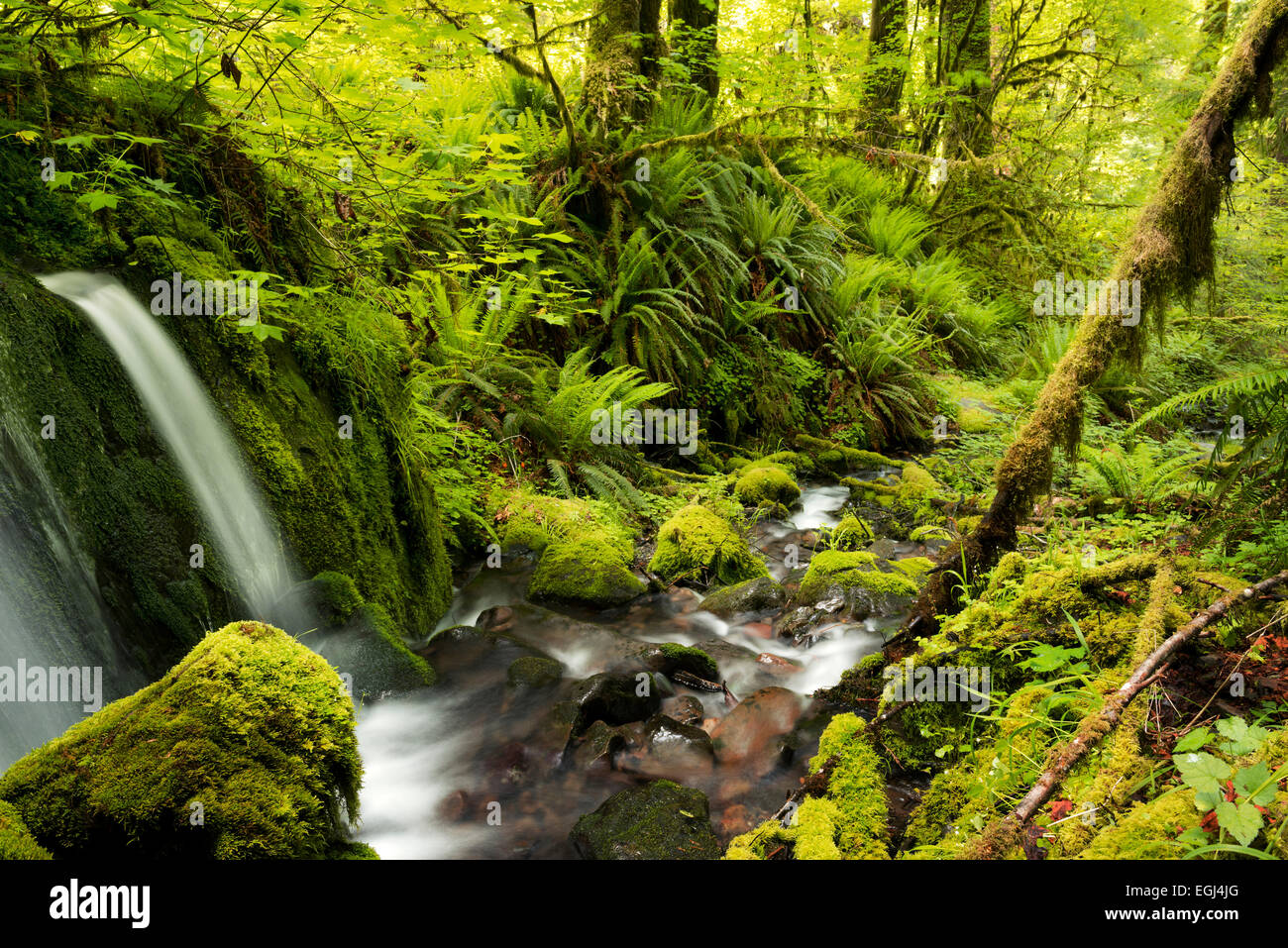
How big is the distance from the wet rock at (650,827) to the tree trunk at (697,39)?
861cm

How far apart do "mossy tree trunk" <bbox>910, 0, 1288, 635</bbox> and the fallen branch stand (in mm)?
840

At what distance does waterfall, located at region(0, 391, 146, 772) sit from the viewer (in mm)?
2162

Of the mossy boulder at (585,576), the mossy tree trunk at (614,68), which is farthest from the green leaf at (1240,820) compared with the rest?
the mossy tree trunk at (614,68)

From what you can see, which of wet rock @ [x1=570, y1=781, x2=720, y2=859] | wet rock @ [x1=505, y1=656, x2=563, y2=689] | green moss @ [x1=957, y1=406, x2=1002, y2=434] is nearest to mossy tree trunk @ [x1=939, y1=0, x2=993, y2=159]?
green moss @ [x1=957, y1=406, x2=1002, y2=434]

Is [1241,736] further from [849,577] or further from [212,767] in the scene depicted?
[849,577]

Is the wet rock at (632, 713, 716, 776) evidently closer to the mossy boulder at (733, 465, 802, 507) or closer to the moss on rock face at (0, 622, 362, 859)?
the moss on rock face at (0, 622, 362, 859)

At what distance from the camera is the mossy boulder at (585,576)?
4.63 m

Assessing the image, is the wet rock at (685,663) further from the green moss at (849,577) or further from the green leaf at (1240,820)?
the green leaf at (1240,820)

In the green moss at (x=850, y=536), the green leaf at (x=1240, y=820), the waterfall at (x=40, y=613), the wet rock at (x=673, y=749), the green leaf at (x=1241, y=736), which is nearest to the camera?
the green leaf at (x=1240, y=820)

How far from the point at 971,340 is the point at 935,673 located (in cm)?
871

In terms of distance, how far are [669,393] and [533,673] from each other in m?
4.02

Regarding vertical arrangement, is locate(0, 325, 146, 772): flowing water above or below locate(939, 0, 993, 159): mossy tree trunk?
below

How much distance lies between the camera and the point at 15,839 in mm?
1509

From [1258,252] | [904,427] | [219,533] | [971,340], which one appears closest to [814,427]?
[904,427]
